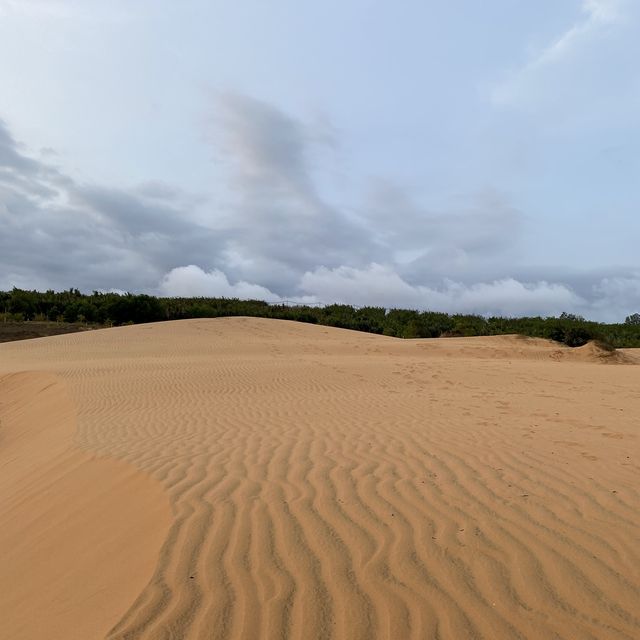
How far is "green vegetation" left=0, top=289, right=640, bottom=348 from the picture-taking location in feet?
104

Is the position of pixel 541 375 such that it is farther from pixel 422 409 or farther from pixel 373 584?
pixel 373 584

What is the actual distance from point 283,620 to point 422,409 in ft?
20.7

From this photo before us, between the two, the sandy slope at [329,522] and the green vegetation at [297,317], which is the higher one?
the green vegetation at [297,317]

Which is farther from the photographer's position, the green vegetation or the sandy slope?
the green vegetation

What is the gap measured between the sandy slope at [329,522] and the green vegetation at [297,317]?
79.2ft

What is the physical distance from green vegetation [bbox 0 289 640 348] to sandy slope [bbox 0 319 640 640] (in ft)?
79.2

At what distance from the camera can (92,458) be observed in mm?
5883

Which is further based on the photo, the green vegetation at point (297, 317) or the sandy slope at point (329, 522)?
the green vegetation at point (297, 317)

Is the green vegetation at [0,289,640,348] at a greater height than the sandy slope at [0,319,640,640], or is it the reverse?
the green vegetation at [0,289,640,348]

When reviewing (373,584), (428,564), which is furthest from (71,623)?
(428,564)

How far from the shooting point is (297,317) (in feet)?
139

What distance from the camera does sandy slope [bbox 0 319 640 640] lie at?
2559 millimetres

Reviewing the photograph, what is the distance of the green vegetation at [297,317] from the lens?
31750 mm

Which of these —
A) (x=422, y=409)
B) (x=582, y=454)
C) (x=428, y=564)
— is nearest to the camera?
(x=428, y=564)
